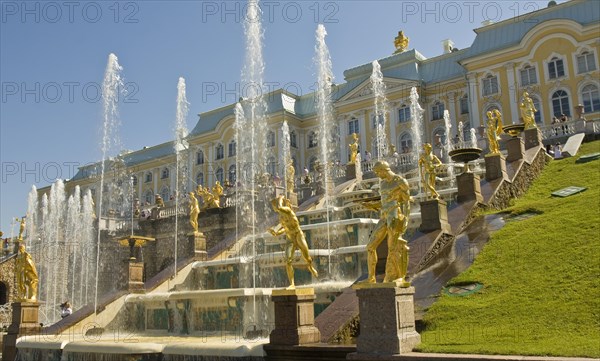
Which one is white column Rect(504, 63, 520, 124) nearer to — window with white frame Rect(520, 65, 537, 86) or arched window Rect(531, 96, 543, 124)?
window with white frame Rect(520, 65, 537, 86)

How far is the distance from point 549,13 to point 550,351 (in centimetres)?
4114

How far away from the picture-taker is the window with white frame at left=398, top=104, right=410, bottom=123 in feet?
159

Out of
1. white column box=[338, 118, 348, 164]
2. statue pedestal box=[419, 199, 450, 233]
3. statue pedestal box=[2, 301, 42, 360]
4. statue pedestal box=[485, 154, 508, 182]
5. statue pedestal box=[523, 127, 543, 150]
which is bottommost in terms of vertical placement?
statue pedestal box=[2, 301, 42, 360]

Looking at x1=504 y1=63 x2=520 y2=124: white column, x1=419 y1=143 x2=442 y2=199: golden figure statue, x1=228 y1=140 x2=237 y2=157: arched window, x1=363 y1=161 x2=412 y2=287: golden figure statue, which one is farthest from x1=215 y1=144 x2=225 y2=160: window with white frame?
x1=363 y1=161 x2=412 y2=287: golden figure statue

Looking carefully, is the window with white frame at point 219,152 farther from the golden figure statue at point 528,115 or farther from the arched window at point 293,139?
the golden figure statue at point 528,115

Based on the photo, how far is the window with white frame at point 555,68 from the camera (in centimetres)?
4119

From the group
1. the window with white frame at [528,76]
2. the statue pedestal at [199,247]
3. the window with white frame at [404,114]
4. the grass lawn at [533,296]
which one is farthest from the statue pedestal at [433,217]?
the window with white frame at [404,114]

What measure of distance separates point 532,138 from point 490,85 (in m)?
22.9

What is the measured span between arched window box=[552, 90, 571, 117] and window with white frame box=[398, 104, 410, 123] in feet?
37.3

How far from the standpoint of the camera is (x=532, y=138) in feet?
74.2

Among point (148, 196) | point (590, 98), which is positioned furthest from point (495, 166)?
point (148, 196)

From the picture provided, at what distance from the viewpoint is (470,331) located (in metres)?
8.04

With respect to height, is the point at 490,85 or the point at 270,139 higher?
the point at 490,85

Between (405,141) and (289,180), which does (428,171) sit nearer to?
(289,180)
